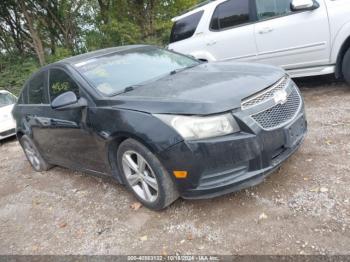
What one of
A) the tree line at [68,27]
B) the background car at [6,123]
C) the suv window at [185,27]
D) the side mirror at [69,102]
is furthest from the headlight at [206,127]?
the tree line at [68,27]

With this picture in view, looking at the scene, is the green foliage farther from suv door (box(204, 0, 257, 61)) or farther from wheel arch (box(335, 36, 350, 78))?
wheel arch (box(335, 36, 350, 78))

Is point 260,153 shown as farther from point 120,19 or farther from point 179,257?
point 120,19

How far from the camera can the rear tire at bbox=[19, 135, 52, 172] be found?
5395 millimetres

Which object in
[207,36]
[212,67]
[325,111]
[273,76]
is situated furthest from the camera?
[207,36]

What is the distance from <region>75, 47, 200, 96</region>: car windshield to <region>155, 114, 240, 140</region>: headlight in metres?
1.05

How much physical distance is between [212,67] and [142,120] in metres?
1.29

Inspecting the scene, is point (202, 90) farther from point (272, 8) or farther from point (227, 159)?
point (272, 8)

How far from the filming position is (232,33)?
6.51 metres

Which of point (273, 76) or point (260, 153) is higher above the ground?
point (273, 76)

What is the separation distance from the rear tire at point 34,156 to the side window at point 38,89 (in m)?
0.67

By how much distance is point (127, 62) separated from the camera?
4285mm

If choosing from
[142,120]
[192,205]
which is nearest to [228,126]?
[142,120]

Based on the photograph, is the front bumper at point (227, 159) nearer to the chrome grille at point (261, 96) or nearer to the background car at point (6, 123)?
the chrome grille at point (261, 96)

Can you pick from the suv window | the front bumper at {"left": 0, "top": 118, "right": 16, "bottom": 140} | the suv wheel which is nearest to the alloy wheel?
the suv wheel
